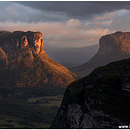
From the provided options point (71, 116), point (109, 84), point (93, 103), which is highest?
point (109, 84)

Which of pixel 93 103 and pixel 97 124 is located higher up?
pixel 93 103

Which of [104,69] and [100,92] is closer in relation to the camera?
[100,92]

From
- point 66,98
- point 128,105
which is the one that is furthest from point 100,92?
point 66,98

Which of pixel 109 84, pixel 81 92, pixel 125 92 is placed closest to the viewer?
pixel 125 92

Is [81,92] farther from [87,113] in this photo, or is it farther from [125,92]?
[125,92]

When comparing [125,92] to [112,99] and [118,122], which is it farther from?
[118,122]

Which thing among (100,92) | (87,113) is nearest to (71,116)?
(87,113)

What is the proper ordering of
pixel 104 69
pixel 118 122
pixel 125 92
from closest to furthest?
1. pixel 118 122
2. pixel 125 92
3. pixel 104 69
